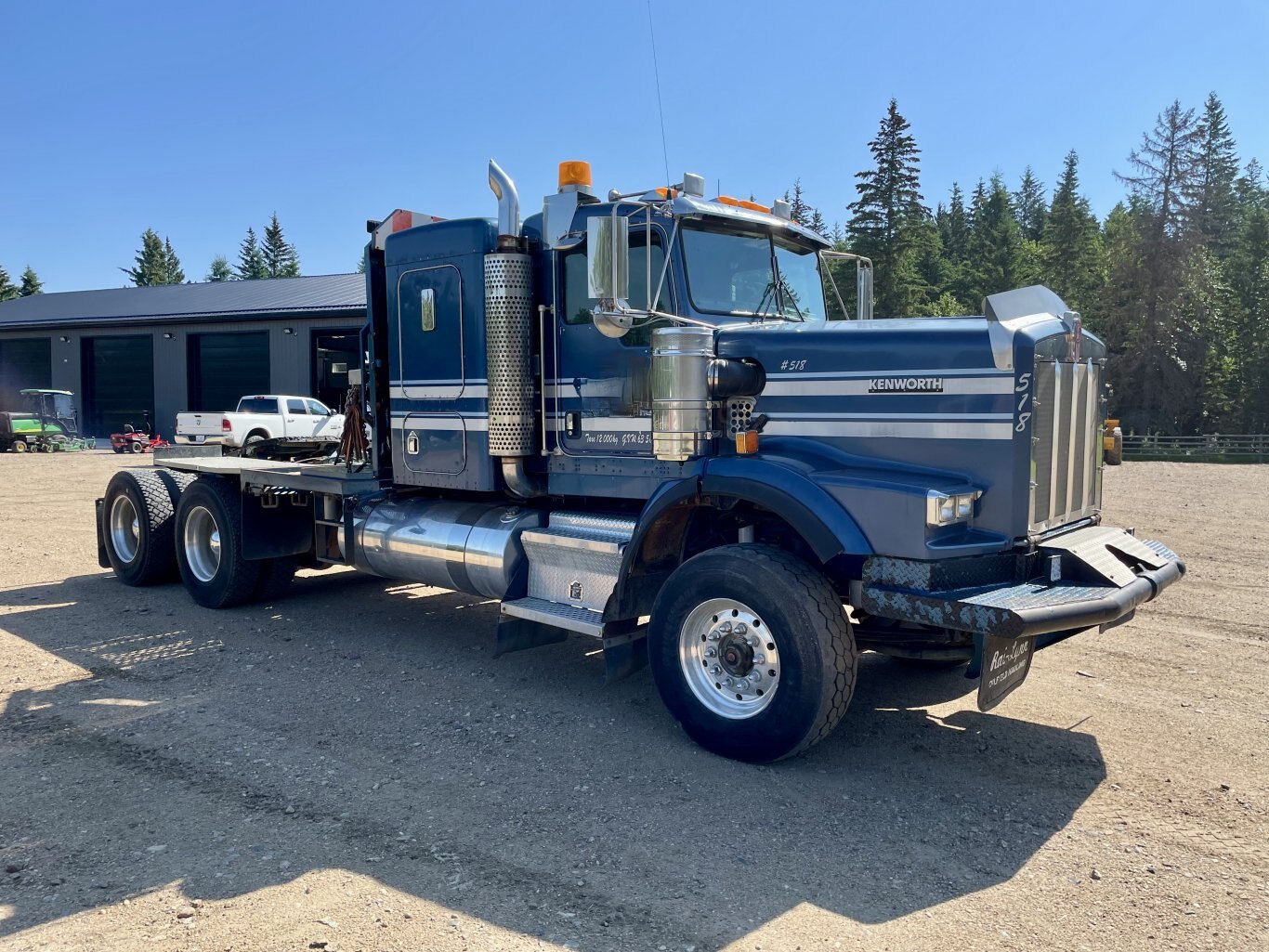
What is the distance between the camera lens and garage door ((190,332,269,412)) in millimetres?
33128

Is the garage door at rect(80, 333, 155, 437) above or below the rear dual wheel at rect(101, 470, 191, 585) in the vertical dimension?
above

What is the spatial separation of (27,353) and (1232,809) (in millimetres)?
43617

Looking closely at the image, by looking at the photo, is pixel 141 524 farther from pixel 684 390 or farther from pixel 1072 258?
pixel 1072 258

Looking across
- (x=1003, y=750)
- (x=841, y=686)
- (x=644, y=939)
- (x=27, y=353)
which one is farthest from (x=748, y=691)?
(x=27, y=353)

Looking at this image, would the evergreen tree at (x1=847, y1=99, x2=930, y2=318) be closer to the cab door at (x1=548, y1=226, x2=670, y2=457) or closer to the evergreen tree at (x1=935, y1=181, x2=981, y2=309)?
the evergreen tree at (x1=935, y1=181, x2=981, y2=309)

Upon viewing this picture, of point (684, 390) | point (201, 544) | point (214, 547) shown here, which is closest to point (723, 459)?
point (684, 390)

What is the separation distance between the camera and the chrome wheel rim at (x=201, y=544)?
8680mm

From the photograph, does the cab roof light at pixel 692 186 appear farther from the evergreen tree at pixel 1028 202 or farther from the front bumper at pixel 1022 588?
the evergreen tree at pixel 1028 202

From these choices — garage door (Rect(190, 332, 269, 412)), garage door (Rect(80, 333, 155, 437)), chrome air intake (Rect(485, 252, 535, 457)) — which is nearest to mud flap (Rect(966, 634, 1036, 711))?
chrome air intake (Rect(485, 252, 535, 457))

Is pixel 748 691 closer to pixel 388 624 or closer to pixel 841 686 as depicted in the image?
pixel 841 686

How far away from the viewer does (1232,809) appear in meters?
4.36

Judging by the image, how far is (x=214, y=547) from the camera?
864 cm

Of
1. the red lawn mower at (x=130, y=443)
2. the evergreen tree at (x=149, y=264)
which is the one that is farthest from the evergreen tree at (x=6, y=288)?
the red lawn mower at (x=130, y=443)

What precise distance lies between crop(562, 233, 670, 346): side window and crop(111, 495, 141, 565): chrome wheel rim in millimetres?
5500
